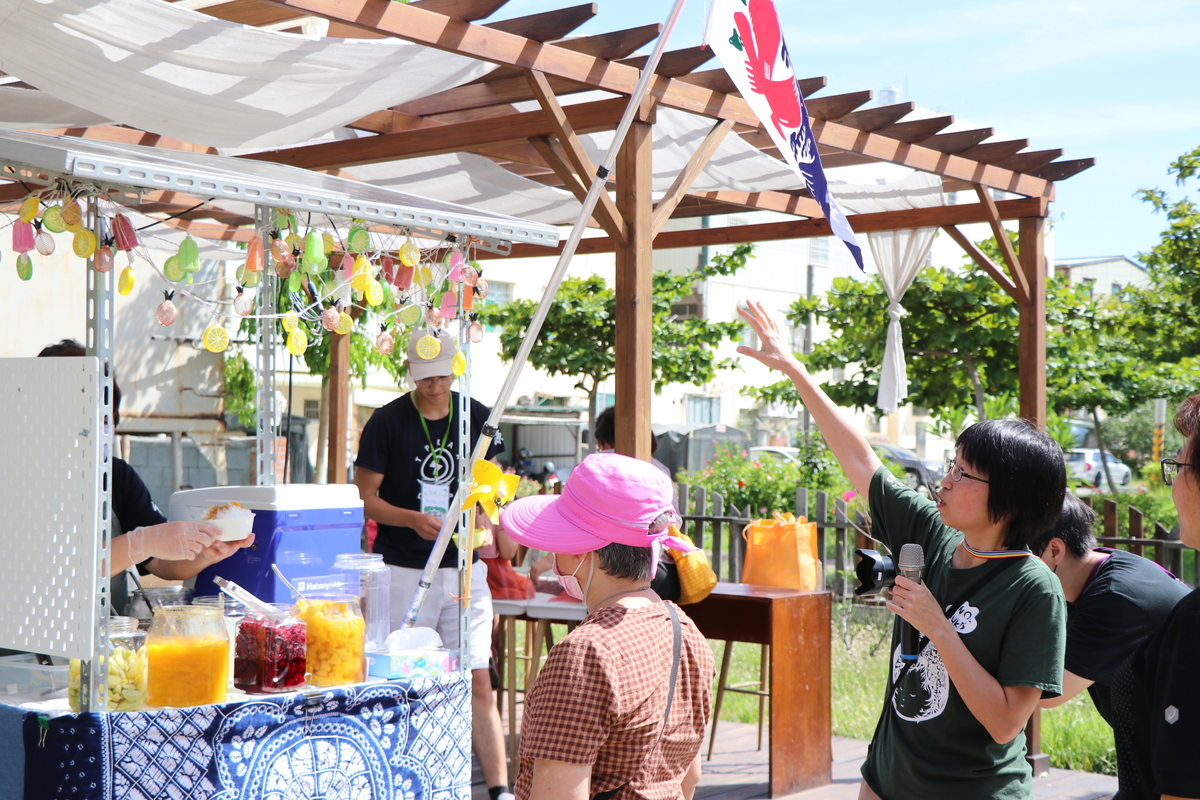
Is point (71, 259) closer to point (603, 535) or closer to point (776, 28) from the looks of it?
point (776, 28)

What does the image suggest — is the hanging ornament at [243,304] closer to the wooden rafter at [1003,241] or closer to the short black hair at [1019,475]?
the short black hair at [1019,475]

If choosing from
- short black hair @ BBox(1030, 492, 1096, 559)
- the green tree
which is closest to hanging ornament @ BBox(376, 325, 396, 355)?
short black hair @ BBox(1030, 492, 1096, 559)

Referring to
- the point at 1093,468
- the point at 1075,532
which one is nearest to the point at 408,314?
the point at 1075,532

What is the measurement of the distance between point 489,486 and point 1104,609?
57.7 inches

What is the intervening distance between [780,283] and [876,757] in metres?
39.4

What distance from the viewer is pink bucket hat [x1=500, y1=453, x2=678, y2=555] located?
6.34ft

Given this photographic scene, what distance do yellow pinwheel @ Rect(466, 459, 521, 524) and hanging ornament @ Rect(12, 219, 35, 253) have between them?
1.10m

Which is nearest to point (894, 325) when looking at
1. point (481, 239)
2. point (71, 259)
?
point (481, 239)

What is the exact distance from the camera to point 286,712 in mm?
2465

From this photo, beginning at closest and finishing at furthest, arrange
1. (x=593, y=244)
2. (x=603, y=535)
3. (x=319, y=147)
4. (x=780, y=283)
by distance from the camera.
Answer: (x=603, y=535), (x=319, y=147), (x=593, y=244), (x=780, y=283)

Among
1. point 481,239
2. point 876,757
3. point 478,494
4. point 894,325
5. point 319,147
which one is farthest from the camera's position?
point 894,325

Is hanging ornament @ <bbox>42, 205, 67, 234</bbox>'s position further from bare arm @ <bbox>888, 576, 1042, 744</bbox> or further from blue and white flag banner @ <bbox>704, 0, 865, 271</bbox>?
bare arm @ <bbox>888, 576, 1042, 744</bbox>

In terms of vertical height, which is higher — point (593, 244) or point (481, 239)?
point (593, 244)

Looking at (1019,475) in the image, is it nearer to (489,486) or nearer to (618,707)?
(618,707)
